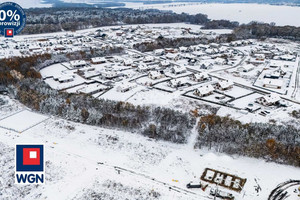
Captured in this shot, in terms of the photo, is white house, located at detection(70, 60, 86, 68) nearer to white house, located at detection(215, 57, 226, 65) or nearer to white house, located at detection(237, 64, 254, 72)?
white house, located at detection(215, 57, 226, 65)

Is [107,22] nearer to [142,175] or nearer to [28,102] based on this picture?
[28,102]

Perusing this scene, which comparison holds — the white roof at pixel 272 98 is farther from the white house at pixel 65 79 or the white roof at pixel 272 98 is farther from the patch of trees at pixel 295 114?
the white house at pixel 65 79

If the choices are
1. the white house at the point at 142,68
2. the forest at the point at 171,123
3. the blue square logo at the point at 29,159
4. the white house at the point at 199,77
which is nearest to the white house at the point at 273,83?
the forest at the point at 171,123

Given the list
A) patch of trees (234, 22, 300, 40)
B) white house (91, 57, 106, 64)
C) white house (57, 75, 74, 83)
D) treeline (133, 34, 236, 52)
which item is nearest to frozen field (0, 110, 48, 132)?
Answer: white house (57, 75, 74, 83)

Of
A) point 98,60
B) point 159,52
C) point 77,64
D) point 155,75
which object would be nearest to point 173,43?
point 159,52

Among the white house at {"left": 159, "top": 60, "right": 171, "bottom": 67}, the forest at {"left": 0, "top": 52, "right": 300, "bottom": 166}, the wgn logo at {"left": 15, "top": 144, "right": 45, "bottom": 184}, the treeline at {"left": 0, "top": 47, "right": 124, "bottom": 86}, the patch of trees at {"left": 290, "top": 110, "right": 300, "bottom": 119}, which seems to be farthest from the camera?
the white house at {"left": 159, "top": 60, "right": 171, "bottom": 67}

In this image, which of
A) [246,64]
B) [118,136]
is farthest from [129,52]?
[118,136]
